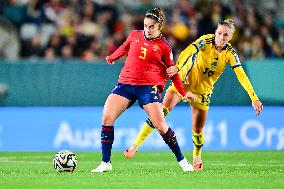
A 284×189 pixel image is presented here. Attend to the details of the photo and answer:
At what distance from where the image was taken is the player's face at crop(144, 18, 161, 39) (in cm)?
1220

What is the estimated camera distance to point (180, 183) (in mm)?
10977

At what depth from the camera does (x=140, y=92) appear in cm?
1233

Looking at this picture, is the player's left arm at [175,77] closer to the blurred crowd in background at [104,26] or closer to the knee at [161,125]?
the knee at [161,125]

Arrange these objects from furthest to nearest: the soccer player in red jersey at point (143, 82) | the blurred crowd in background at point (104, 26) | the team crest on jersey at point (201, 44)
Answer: the blurred crowd in background at point (104, 26)
the team crest on jersey at point (201, 44)
the soccer player in red jersey at point (143, 82)

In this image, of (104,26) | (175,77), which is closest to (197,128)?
(175,77)

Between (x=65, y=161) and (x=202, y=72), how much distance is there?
2.54m

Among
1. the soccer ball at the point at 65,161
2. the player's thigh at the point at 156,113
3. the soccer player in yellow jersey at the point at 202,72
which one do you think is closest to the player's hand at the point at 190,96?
the player's thigh at the point at 156,113

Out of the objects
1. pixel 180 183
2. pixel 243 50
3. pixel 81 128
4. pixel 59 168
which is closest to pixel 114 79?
pixel 81 128

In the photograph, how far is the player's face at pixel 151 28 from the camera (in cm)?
1220

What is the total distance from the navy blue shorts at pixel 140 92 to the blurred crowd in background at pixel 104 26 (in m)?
7.77

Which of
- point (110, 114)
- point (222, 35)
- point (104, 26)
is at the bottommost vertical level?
point (110, 114)

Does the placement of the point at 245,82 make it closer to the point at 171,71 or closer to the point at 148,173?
the point at 171,71

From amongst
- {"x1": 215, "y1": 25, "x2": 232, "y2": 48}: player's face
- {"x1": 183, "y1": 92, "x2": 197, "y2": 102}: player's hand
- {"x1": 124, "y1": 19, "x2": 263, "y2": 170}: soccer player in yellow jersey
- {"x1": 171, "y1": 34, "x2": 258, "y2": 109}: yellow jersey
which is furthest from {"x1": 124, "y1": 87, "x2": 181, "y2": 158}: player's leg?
{"x1": 183, "y1": 92, "x2": 197, "y2": 102}: player's hand

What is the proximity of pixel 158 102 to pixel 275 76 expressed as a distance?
7.51 meters
